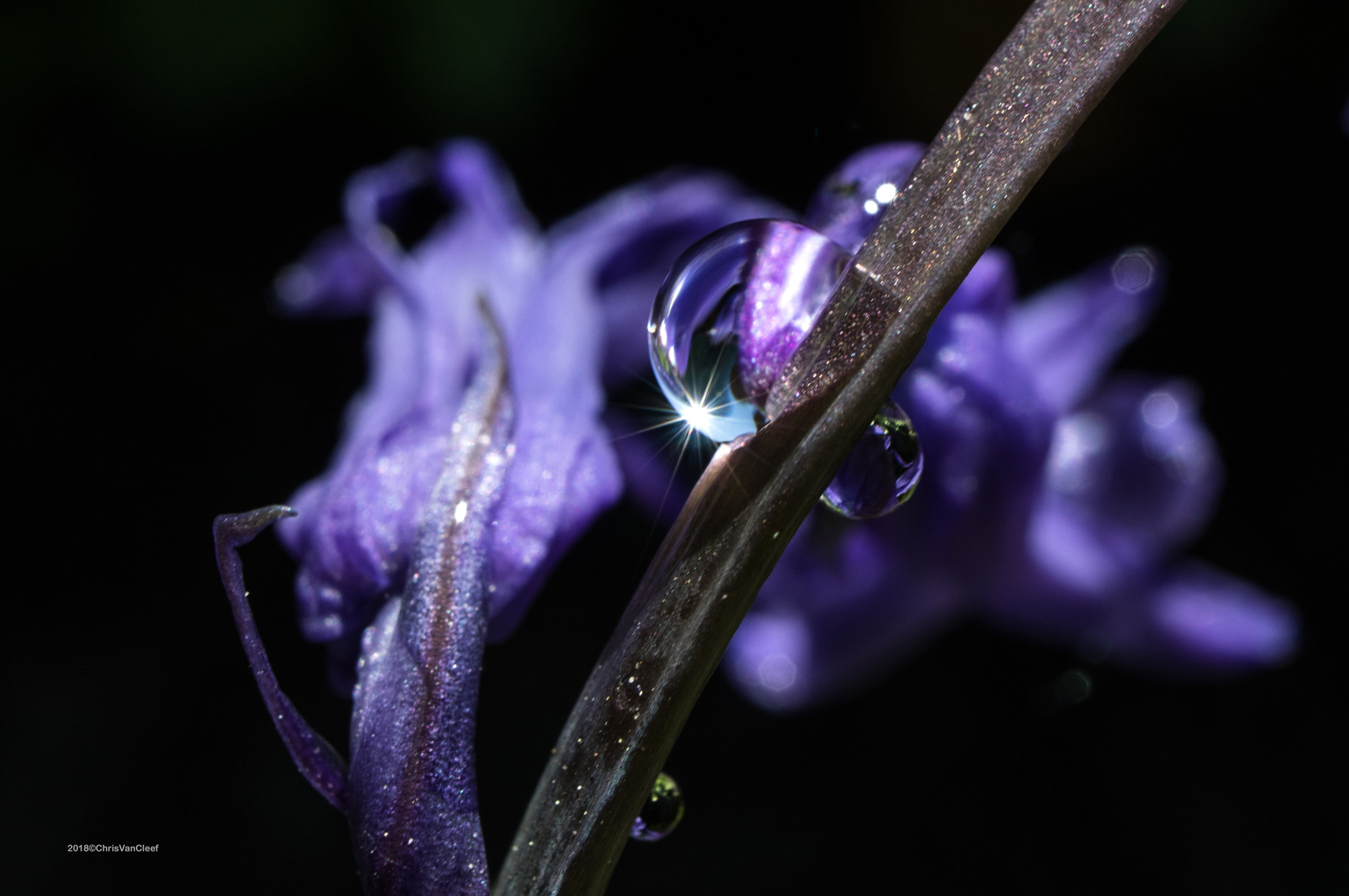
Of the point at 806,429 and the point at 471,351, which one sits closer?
the point at 806,429

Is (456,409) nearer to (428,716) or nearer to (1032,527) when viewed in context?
(428,716)

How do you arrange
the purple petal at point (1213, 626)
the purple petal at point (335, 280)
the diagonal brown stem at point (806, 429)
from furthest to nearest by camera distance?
the purple petal at point (1213, 626), the purple petal at point (335, 280), the diagonal brown stem at point (806, 429)

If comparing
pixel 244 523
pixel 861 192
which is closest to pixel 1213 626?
pixel 861 192

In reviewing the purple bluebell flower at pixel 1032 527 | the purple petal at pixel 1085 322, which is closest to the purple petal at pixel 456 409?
the purple bluebell flower at pixel 1032 527

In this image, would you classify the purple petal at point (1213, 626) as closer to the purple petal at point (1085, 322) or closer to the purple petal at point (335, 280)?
the purple petal at point (1085, 322)

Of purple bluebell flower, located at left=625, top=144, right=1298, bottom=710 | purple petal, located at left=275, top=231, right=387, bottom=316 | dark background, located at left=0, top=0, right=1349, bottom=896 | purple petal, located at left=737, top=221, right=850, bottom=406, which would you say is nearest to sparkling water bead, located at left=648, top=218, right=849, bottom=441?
purple petal, located at left=737, top=221, right=850, bottom=406

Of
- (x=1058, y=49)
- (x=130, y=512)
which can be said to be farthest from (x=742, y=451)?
(x=130, y=512)
